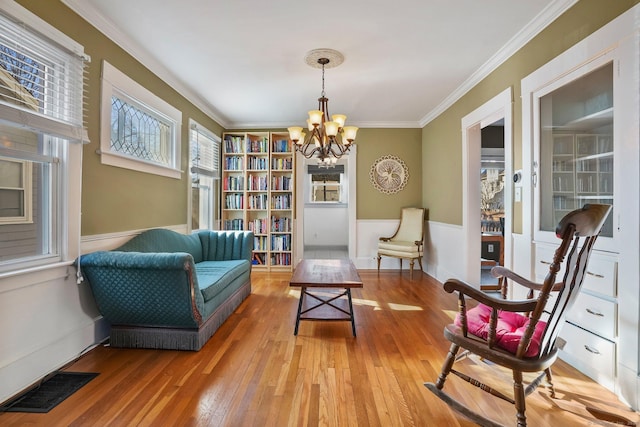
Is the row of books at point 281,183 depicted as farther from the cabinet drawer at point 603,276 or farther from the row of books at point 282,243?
the cabinet drawer at point 603,276

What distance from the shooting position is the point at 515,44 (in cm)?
273

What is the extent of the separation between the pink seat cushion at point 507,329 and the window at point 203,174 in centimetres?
362

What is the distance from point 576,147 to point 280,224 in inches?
157

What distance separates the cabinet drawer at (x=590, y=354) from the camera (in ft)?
6.06

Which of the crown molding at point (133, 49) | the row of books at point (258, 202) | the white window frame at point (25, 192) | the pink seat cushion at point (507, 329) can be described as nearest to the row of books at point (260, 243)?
the row of books at point (258, 202)

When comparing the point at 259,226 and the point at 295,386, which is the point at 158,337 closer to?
the point at 295,386

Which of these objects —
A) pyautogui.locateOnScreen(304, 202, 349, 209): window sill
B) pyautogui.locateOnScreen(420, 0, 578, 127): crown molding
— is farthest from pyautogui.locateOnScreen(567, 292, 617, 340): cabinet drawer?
pyautogui.locateOnScreen(304, 202, 349, 209): window sill

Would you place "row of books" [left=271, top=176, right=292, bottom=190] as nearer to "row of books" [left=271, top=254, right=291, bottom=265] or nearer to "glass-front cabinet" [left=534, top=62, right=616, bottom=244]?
"row of books" [left=271, top=254, right=291, bottom=265]

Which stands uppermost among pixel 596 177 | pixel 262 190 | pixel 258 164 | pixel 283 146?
pixel 283 146

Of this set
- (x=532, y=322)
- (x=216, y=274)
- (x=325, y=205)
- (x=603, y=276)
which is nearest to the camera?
(x=532, y=322)

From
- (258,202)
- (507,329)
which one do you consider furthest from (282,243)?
(507,329)

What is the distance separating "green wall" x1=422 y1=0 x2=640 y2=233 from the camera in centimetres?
205

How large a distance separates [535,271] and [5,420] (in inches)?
137

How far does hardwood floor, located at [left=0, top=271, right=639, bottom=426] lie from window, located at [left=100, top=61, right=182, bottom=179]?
1657 millimetres
